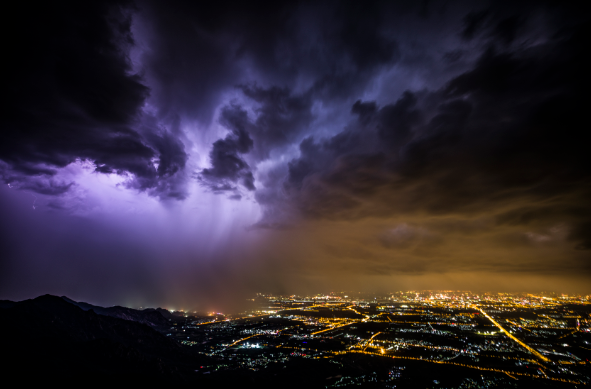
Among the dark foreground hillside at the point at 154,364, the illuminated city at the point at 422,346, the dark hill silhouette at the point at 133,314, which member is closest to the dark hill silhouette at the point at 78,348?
the dark foreground hillside at the point at 154,364

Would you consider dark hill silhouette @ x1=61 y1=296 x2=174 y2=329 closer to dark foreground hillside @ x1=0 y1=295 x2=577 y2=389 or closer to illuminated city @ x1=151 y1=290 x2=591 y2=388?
illuminated city @ x1=151 y1=290 x2=591 y2=388

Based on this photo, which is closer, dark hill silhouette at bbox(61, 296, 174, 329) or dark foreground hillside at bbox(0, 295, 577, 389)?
dark foreground hillside at bbox(0, 295, 577, 389)

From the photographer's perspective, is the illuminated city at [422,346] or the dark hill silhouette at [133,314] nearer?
the illuminated city at [422,346]

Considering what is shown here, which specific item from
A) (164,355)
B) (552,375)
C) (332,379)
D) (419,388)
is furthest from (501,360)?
(164,355)

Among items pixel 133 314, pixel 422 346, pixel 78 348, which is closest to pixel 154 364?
pixel 78 348

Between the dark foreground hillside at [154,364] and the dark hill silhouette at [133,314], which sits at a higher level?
the dark hill silhouette at [133,314]

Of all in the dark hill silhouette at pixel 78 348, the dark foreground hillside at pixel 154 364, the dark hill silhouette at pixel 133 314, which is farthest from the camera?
the dark hill silhouette at pixel 133 314

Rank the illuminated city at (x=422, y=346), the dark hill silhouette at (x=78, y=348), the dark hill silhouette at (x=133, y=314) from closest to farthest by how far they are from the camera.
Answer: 1. the dark hill silhouette at (x=78, y=348)
2. the illuminated city at (x=422, y=346)
3. the dark hill silhouette at (x=133, y=314)

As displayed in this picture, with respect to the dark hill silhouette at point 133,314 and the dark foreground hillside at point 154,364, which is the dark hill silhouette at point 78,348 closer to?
the dark foreground hillside at point 154,364

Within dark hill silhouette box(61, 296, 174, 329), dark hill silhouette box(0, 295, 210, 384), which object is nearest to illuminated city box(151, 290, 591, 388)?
dark hill silhouette box(61, 296, 174, 329)

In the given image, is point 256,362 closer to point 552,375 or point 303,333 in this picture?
point 303,333

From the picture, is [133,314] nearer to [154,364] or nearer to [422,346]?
[154,364]

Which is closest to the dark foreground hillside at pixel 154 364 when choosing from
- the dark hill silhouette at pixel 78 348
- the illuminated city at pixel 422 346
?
the dark hill silhouette at pixel 78 348
